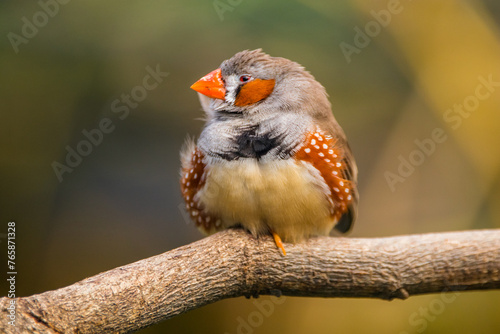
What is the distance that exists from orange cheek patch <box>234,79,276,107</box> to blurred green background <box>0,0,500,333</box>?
102 centimetres

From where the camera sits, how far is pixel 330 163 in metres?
2.48

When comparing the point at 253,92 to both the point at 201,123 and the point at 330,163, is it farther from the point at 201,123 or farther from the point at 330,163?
A: the point at 201,123

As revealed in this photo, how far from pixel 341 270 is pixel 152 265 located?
92 cm

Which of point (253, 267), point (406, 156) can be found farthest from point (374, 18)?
point (253, 267)

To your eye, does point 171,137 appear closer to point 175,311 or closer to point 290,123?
point 290,123
